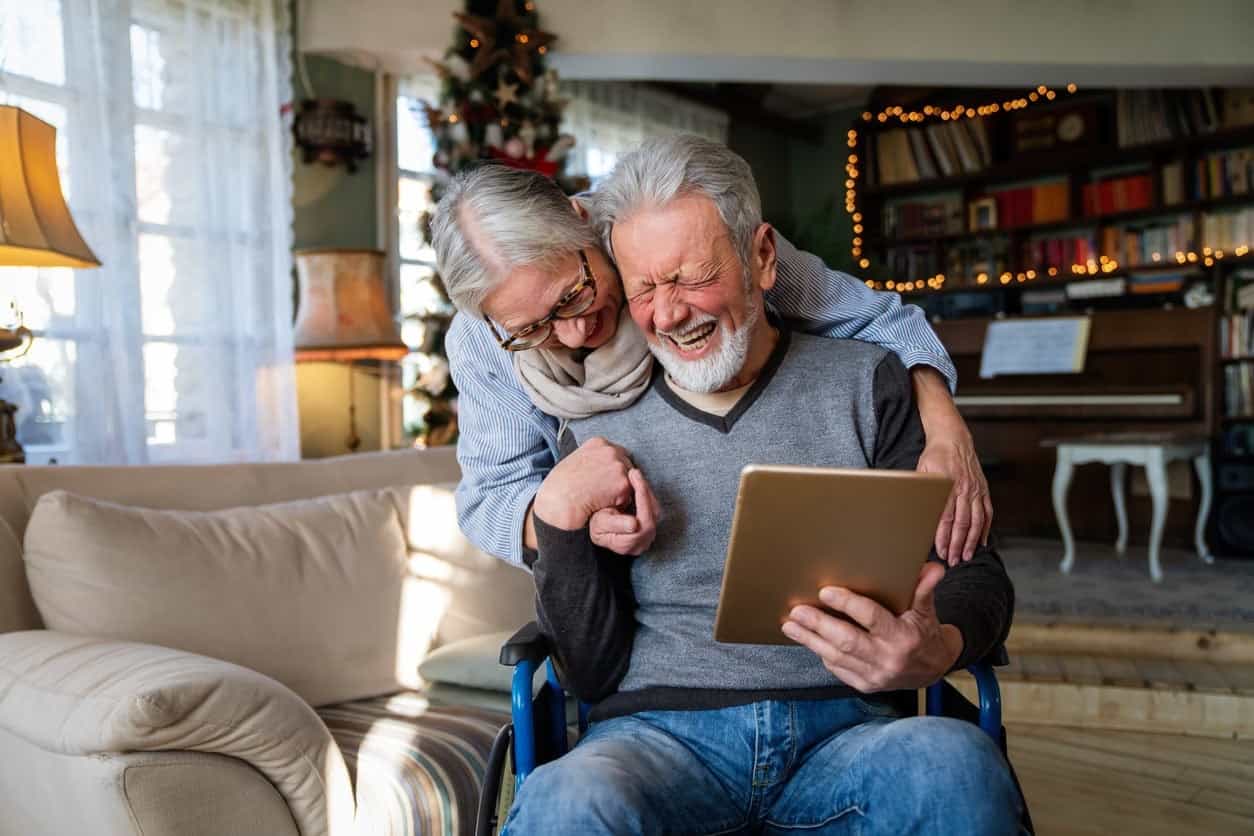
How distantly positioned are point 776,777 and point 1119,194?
20.1 feet

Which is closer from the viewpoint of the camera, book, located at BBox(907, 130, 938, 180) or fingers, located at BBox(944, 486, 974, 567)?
fingers, located at BBox(944, 486, 974, 567)

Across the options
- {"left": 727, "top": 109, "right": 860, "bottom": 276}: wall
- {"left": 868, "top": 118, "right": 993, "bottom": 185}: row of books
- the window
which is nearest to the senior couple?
the window

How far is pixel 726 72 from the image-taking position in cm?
459

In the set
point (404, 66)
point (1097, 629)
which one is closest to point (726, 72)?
point (404, 66)

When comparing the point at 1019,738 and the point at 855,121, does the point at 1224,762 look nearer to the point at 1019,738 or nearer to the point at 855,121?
the point at 1019,738

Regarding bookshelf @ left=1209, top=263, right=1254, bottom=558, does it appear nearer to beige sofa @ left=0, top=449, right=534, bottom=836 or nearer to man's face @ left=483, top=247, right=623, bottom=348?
beige sofa @ left=0, top=449, right=534, bottom=836

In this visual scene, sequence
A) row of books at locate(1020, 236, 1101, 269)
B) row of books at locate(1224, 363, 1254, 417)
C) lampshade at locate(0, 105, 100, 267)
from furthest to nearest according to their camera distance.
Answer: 1. row of books at locate(1020, 236, 1101, 269)
2. row of books at locate(1224, 363, 1254, 417)
3. lampshade at locate(0, 105, 100, 267)

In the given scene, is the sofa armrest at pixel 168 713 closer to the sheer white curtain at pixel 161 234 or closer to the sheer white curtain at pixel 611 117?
the sheer white curtain at pixel 161 234

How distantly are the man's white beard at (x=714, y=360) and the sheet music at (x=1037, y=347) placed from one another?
15.8ft

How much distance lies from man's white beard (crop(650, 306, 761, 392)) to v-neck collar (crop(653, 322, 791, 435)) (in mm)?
49

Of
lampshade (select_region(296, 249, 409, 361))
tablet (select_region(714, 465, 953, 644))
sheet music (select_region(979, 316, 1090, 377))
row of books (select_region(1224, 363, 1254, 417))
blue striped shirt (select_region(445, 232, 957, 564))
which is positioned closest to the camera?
tablet (select_region(714, 465, 953, 644))

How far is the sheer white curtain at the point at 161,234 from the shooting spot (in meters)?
3.29

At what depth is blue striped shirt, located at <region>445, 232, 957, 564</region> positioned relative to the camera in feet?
4.84

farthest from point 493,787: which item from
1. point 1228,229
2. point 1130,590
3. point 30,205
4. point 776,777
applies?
point 1228,229
